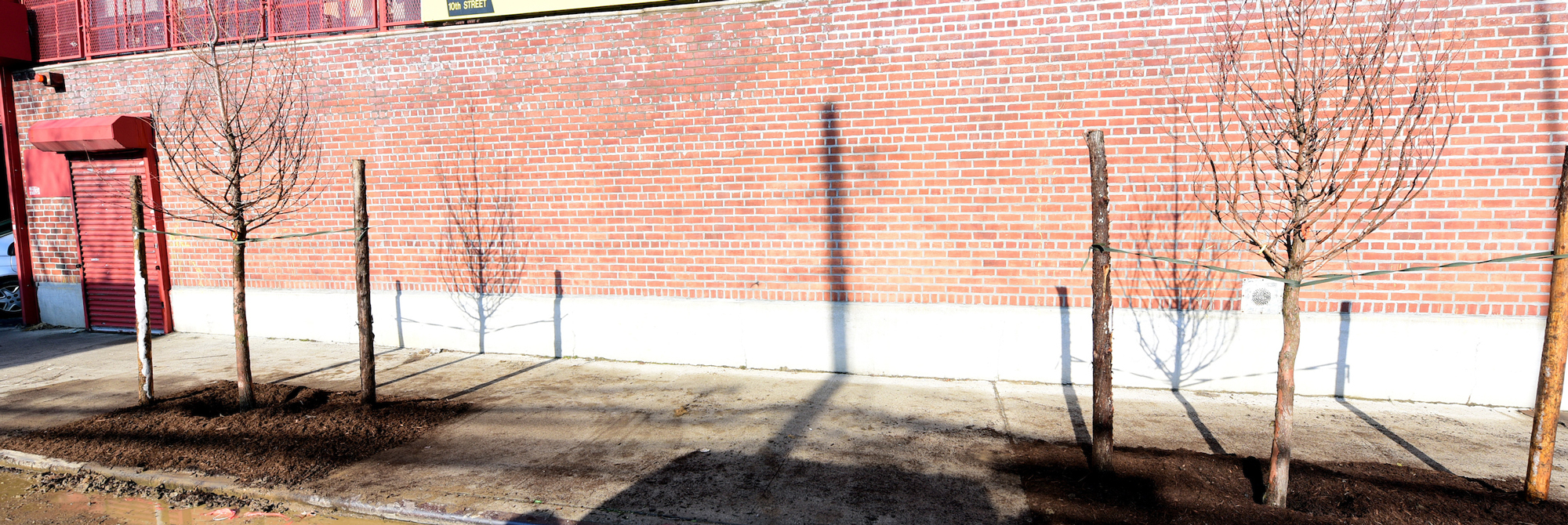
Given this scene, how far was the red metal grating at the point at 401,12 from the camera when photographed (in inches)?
330

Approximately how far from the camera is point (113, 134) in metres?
9.03

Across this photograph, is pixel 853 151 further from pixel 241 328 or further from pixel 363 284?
pixel 241 328

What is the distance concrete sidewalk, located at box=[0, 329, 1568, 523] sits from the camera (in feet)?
14.8

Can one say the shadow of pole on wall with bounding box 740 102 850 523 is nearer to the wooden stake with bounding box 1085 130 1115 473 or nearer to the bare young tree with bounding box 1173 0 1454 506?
the wooden stake with bounding box 1085 130 1115 473

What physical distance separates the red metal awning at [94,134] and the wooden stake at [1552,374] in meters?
13.3

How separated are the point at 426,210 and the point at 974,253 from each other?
6003mm

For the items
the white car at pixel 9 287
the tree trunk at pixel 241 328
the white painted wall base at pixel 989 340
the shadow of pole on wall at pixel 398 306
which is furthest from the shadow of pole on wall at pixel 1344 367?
the white car at pixel 9 287

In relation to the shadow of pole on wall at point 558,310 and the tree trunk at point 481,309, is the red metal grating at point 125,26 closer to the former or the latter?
the tree trunk at point 481,309

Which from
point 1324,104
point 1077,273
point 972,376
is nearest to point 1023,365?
point 972,376

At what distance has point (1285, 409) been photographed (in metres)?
4.14

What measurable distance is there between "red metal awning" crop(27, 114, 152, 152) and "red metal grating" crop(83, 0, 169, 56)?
3.04 feet

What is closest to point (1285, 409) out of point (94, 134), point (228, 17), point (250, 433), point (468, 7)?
point (250, 433)

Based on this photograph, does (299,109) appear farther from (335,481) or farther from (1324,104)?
(1324,104)

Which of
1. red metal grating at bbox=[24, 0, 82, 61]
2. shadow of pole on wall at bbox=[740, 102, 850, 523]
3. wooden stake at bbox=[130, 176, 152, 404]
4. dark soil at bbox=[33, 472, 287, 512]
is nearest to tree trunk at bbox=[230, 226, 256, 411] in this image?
wooden stake at bbox=[130, 176, 152, 404]
